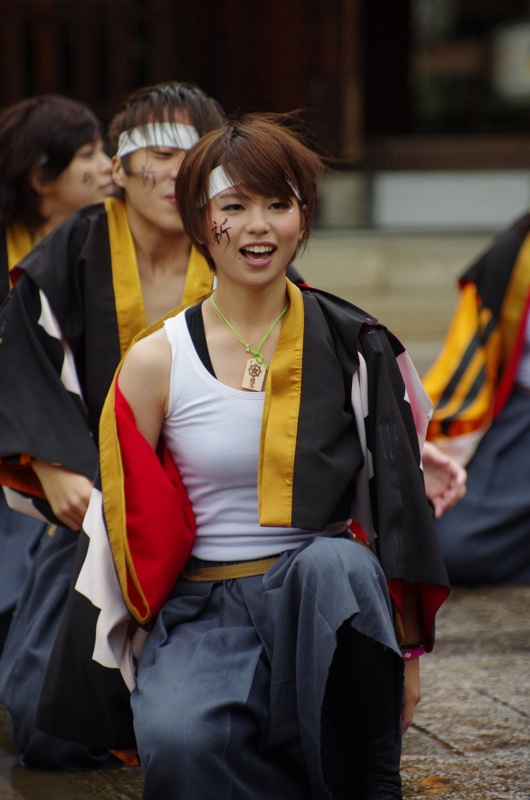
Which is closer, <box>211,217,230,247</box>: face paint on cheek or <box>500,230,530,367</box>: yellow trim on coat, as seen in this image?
<box>211,217,230,247</box>: face paint on cheek

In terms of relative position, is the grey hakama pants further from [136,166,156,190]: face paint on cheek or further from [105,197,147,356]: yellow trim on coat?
[136,166,156,190]: face paint on cheek

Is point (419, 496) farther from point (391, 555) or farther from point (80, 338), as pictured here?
point (80, 338)

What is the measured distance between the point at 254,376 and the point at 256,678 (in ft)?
1.96

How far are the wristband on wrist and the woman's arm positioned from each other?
2.14 feet

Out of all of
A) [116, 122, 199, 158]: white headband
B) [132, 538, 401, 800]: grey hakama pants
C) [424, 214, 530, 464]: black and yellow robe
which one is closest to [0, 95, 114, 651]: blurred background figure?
[116, 122, 199, 158]: white headband

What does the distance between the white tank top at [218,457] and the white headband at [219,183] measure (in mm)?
307

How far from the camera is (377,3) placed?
9633 mm

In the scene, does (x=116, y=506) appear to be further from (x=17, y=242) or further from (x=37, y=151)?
(x=37, y=151)

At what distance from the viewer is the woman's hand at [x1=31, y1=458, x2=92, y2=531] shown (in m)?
3.16

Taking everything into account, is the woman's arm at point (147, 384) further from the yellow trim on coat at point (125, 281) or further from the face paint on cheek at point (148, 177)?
the face paint on cheek at point (148, 177)

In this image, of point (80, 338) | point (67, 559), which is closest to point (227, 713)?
point (67, 559)

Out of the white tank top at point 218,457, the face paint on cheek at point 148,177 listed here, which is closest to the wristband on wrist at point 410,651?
the white tank top at point 218,457

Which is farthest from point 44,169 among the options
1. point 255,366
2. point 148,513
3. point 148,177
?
point 148,513

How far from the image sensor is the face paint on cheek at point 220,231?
8.62 feet
